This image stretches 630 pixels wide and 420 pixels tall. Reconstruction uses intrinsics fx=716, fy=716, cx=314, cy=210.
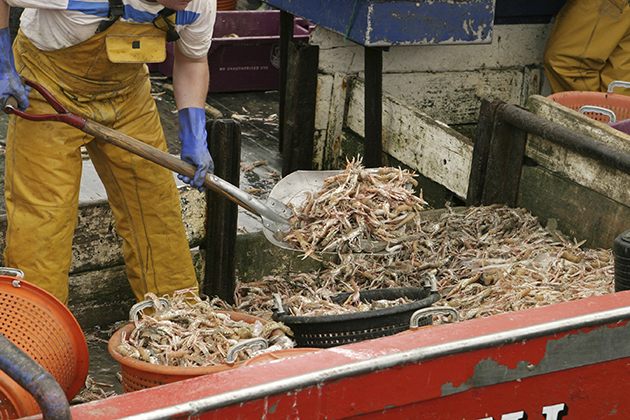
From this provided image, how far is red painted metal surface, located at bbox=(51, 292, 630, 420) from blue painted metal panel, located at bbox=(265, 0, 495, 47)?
3.85 meters

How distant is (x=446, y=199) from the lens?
20.4ft

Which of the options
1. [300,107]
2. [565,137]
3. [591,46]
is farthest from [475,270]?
[591,46]

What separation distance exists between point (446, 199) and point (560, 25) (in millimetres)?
2815

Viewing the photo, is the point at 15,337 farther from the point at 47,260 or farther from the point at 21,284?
the point at 47,260

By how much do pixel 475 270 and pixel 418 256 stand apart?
1.49 feet

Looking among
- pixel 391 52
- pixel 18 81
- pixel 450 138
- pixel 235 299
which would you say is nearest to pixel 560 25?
A: pixel 391 52

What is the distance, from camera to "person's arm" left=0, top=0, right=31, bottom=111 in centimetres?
358

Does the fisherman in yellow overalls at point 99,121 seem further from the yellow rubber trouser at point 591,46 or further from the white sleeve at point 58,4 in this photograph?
the yellow rubber trouser at point 591,46

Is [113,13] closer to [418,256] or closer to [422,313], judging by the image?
[422,313]

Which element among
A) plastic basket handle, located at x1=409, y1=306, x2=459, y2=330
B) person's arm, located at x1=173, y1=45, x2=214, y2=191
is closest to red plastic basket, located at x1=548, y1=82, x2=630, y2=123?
person's arm, located at x1=173, y1=45, x2=214, y2=191

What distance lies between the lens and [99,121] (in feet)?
13.3

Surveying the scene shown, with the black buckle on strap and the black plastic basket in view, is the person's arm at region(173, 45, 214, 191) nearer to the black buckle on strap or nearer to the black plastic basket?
the black buckle on strap

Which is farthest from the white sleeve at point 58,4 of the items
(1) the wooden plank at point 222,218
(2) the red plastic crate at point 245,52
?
(2) the red plastic crate at point 245,52

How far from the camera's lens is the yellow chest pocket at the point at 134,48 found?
367 cm
